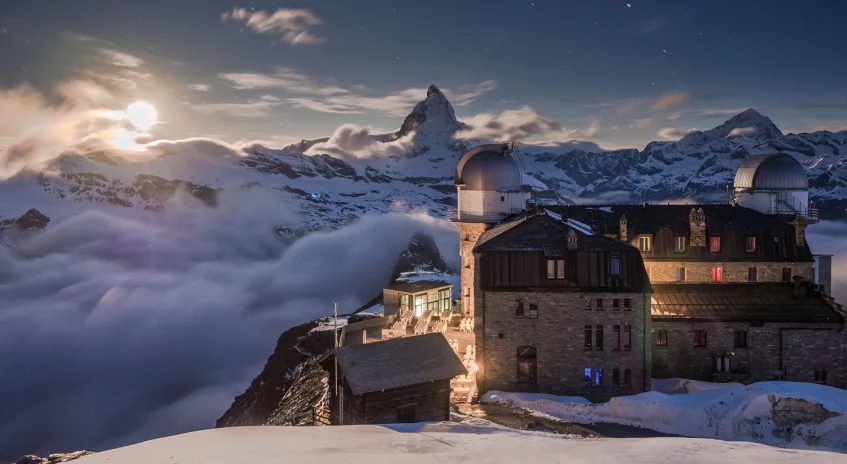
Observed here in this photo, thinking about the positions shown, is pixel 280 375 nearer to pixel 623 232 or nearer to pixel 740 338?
pixel 623 232

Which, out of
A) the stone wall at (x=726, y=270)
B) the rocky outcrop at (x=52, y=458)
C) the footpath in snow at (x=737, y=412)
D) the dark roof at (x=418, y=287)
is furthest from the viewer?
the dark roof at (x=418, y=287)

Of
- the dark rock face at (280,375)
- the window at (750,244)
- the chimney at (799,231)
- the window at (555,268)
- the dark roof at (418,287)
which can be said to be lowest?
the dark rock face at (280,375)

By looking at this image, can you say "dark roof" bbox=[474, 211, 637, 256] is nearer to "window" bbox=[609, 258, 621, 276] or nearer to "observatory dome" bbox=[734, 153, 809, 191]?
"window" bbox=[609, 258, 621, 276]

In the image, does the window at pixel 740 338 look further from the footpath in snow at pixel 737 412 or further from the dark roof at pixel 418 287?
the dark roof at pixel 418 287

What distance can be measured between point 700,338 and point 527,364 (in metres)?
10.9

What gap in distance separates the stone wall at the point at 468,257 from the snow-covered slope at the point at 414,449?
94.8 ft

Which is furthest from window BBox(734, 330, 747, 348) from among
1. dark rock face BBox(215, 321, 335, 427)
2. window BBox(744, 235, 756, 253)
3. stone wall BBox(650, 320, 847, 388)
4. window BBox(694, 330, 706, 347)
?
dark rock face BBox(215, 321, 335, 427)

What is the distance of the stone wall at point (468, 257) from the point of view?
52.9 m

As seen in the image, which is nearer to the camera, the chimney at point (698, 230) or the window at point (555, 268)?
the window at point (555, 268)

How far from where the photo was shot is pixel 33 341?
177750 millimetres

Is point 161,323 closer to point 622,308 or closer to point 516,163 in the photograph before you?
point 516,163

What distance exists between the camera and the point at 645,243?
47344 mm

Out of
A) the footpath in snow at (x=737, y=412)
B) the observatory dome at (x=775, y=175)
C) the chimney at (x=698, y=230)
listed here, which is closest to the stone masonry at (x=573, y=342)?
the footpath in snow at (x=737, y=412)

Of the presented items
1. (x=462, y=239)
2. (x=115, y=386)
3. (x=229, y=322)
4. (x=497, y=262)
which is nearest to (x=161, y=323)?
(x=229, y=322)
